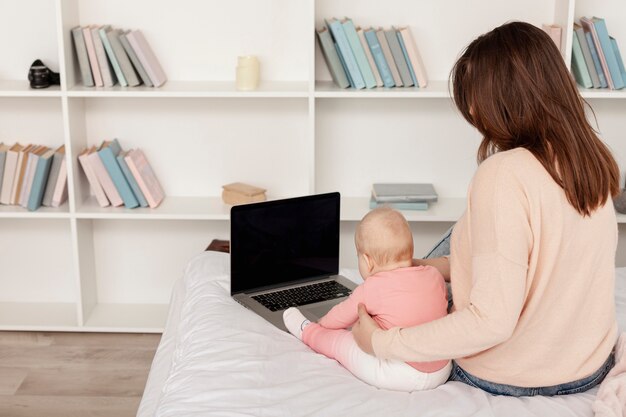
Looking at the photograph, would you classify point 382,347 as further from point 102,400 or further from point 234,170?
point 234,170

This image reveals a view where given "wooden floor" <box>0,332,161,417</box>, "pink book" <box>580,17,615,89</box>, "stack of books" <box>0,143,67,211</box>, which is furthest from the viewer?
"stack of books" <box>0,143,67,211</box>

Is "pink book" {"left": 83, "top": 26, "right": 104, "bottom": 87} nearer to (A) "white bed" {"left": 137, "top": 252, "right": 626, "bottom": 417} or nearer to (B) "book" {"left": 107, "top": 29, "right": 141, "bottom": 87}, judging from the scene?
(B) "book" {"left": 107, "top": 29, "right": 141, "bottom": 87}

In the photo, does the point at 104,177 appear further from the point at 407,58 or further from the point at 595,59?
the point at 595,59

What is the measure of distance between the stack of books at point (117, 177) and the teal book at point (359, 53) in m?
0.88

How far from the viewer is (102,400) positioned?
2.79 meters

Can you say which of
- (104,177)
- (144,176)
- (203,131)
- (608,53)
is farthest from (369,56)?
(104,177)

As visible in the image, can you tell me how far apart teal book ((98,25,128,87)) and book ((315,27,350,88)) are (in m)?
0.71

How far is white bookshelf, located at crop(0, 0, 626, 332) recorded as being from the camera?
317 cm

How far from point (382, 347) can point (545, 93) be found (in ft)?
1.81

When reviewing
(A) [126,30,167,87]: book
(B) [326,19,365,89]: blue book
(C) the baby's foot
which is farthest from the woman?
(A) [126,30,167,87]: book

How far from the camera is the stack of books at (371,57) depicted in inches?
119

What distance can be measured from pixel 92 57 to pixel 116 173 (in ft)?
1.37

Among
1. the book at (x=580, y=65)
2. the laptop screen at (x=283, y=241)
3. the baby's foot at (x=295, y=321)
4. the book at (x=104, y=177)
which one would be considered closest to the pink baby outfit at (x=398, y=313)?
the baby's foot at (x=295, y=321)

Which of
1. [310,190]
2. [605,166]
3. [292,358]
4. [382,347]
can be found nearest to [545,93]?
[605,166]
